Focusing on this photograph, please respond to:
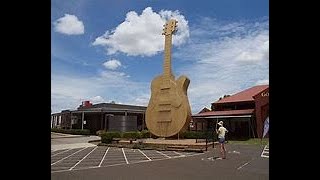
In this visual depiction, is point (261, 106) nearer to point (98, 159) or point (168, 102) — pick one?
point (168, 102)

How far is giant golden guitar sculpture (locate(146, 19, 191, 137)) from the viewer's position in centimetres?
2297

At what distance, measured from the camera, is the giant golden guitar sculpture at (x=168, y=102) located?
904 inches

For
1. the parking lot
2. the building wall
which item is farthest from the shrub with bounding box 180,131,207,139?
the parking lot

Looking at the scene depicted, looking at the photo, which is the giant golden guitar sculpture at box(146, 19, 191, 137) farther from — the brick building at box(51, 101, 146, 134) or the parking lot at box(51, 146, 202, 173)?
the brick building at box(51, 101, 146, 134)

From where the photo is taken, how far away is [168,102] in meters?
23.6

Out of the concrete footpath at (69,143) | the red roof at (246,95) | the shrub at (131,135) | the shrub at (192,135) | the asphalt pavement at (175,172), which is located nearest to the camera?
the asphalt pavement at (175,172)

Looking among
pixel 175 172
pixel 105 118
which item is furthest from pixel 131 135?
pixel 175 172

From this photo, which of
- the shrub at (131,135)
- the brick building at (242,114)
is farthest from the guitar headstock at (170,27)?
the brick building at (242,114)

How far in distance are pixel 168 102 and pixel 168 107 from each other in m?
0.32

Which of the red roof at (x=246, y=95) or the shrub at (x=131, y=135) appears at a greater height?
the red roof at (x=246, y=95)

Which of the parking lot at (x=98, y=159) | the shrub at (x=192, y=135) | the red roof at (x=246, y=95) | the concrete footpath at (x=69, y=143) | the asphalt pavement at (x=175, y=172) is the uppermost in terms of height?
the red roof at (x=246, y=95)

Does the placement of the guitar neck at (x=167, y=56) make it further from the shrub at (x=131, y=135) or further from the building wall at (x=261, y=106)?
the building wall at (x=261, y=106)

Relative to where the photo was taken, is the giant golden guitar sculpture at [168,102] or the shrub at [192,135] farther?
the shrub at [192,135]
